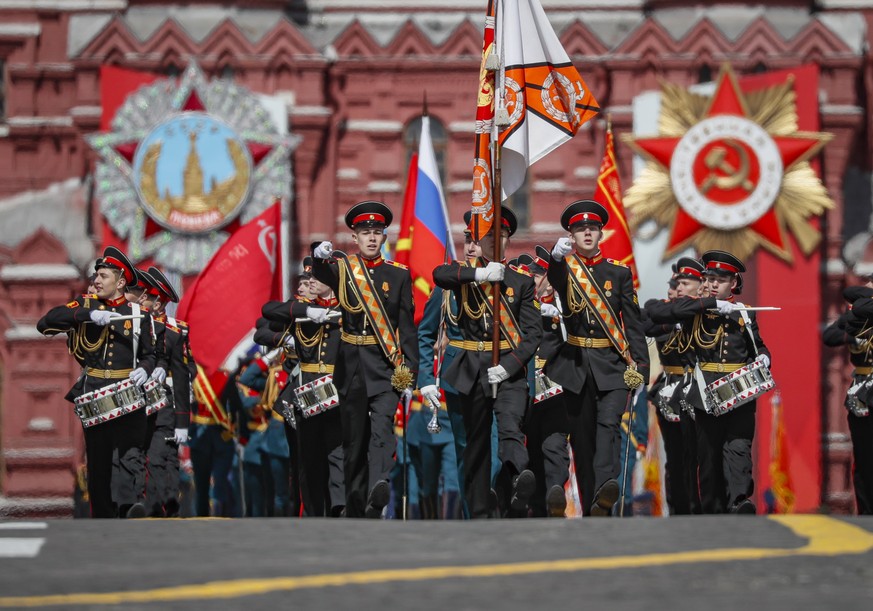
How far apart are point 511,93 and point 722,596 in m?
6.20

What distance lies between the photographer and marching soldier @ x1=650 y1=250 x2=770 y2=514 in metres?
12.4

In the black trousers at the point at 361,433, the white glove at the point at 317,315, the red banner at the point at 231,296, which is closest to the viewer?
the black trousers at the point at 361,433

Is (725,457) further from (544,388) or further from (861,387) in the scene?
(861,387)

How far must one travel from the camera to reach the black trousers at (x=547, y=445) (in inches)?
464

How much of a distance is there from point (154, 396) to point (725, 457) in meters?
3.97

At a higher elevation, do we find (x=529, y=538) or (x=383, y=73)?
(x=383, y=73)

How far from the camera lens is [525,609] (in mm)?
6777

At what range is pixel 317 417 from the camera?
41.4 feet

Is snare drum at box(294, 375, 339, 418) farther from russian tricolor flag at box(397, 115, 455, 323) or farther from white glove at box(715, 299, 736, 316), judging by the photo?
russian tricolor flag at box(397, 115, 455, 323)

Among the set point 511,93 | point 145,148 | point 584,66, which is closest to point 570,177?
point 584,66

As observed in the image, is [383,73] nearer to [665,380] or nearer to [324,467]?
[665,380]

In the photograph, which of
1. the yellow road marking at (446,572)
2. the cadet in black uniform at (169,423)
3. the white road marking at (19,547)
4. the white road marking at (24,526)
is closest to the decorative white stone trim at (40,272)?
the cadet in black uniform at (169,423)

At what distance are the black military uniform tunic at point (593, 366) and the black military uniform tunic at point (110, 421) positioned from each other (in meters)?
2.87

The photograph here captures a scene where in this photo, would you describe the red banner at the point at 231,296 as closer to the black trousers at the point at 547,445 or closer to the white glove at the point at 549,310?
the black trousers at the point at 547,445
